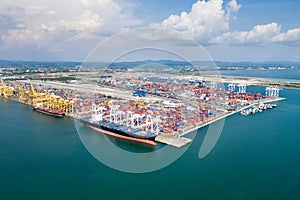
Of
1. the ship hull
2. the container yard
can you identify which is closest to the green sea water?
the container yard

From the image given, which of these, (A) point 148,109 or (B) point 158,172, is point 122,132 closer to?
(B) point 158,172

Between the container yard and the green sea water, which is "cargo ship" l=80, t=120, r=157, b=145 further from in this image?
the green sea water

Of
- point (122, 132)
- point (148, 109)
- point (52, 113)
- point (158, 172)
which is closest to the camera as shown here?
point (158, 172)

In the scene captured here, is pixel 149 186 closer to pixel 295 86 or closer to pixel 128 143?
pixel 128 143

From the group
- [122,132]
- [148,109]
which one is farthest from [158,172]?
[148,109]

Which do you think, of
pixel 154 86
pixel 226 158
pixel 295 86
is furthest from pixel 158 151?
pixel 295 86

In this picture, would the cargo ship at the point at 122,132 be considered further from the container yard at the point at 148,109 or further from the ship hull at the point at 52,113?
the ship hull at the point at 52,113
